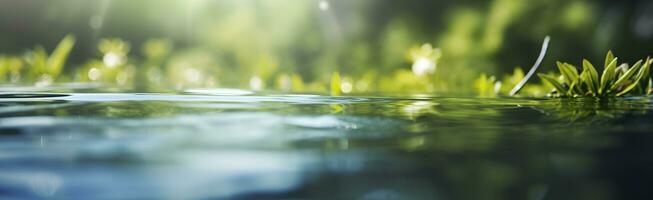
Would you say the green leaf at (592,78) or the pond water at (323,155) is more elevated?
the green leaf at (592,78)

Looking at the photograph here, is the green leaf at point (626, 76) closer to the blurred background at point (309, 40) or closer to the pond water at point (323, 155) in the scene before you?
the pond water at point (323, 155)

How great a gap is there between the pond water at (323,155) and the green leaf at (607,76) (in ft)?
2.04

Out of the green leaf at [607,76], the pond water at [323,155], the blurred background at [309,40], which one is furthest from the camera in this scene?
the blurred background at [309,40]

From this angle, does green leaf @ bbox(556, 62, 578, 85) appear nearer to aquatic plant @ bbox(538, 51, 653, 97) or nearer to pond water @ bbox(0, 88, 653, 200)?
aquatic plant @ bbox(538, 51, 653, 97)

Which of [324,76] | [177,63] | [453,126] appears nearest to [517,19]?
[324,76]

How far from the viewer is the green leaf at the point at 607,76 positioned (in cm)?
223

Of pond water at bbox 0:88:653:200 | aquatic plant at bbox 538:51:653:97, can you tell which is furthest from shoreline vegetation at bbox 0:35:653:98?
pond water at bbox 0:88:653:200

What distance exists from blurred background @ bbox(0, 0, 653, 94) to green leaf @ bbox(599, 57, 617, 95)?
117cm

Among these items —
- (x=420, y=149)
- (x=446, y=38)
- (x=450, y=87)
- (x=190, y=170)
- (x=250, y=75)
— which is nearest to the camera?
(x=190, y=170)

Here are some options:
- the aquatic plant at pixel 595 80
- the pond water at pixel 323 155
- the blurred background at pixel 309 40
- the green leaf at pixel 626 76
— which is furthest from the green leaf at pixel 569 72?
the blurred background at pixel 309 40

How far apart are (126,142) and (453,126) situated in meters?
0.61

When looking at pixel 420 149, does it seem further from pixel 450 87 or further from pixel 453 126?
pixel 450 87

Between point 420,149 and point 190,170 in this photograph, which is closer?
point 190,170

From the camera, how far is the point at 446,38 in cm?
556
